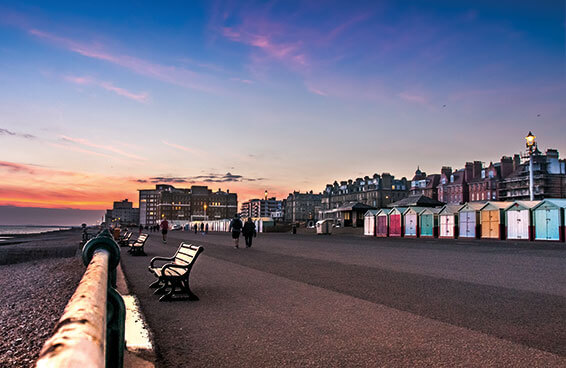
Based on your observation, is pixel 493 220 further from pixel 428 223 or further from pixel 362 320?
pixel 362 320

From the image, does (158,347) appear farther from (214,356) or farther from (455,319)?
(455,319)

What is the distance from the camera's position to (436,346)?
539 centimetres

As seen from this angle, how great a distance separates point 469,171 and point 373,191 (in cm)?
4007

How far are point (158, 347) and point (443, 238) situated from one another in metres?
36.8

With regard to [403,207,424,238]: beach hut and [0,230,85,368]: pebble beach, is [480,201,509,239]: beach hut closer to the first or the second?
[403,207,424,238]: beach hut

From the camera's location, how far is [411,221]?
41.9 metres

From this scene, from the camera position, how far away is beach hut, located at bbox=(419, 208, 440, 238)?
3959cm

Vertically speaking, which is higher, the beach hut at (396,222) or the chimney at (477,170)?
the chimney at (477,170)

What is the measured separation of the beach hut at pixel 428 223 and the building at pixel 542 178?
5613 centimetres

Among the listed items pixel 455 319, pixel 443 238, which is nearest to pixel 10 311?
pixel 455 319

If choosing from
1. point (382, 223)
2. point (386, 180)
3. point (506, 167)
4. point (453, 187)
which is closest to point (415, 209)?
point (382, 223)

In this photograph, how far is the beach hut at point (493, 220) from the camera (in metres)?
33.6

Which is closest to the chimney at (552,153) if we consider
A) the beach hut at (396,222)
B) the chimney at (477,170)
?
the chimney at (477,170)

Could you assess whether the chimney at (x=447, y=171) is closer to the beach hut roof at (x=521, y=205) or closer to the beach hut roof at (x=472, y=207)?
the beach hut roof at (x=472, y=207)
